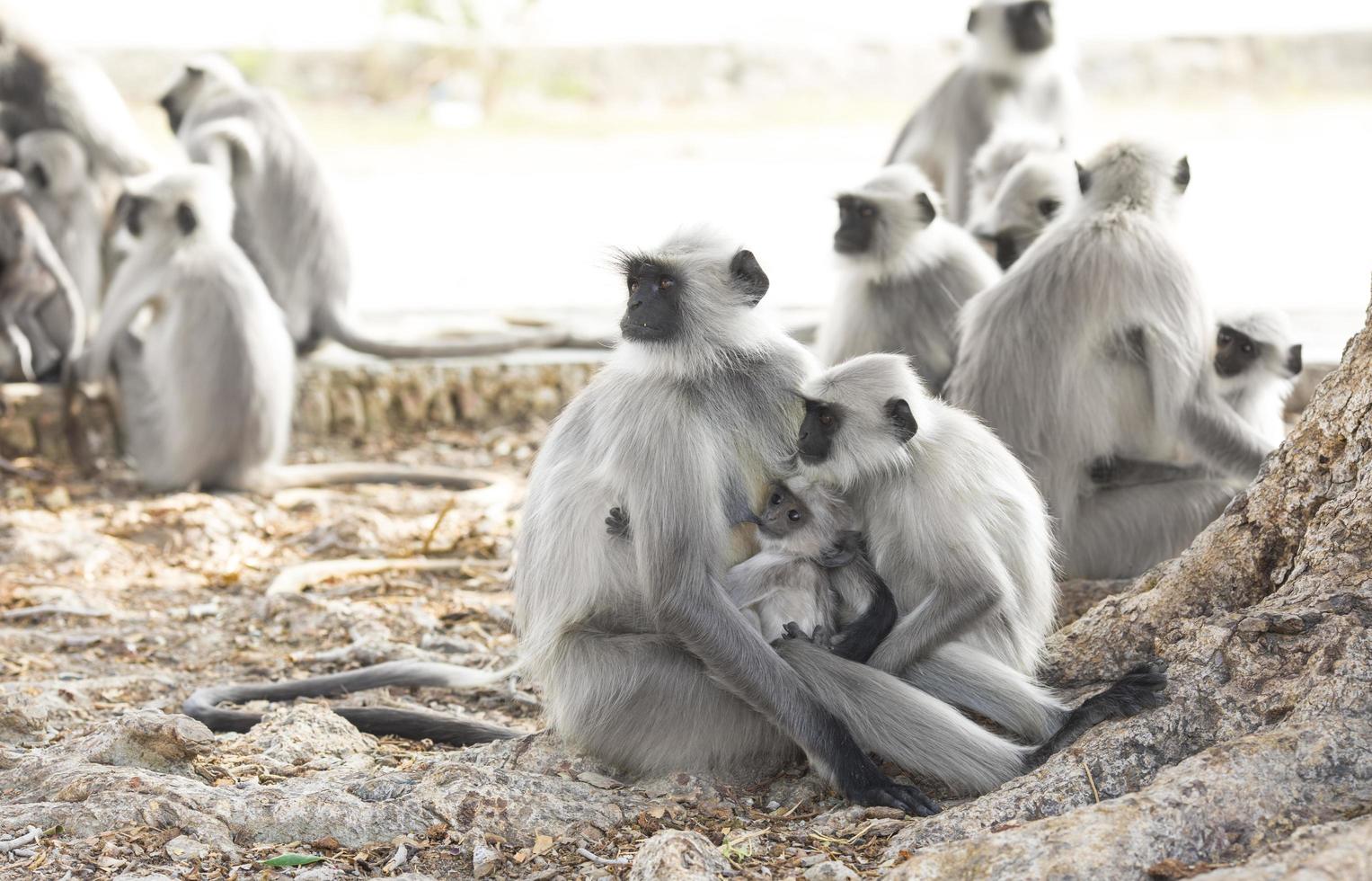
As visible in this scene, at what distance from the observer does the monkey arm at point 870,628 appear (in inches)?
104

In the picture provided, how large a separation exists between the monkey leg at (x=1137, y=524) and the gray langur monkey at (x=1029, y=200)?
1.02m

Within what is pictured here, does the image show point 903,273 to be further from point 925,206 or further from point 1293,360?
point 1293,360

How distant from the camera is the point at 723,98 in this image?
17438mm

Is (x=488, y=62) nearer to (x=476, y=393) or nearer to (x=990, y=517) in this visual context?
(x=476, y=393)

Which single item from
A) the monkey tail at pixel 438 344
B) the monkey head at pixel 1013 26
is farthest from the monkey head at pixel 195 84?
the monkey head at pixel 1013 26

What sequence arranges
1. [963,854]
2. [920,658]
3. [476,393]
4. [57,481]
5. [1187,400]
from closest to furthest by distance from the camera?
[963,854], [920,658], [1187,400], [57,481], [476,393]

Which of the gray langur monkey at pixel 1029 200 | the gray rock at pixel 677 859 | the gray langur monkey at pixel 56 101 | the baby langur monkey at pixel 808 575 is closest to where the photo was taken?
the gray rock at pixel 677 859

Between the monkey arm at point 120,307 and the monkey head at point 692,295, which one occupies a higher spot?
the monkey head at point 692,295

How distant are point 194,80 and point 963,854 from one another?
6.60 meters

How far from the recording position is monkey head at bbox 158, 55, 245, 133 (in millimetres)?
7398

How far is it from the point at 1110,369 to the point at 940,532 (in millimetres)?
1334

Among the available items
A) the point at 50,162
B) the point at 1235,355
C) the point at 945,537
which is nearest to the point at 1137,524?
the point at 1235,355

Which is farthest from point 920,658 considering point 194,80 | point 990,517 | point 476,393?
point 194,80

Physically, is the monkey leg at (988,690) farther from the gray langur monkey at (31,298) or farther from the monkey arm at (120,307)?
the gray langur monkey at (31,298)
